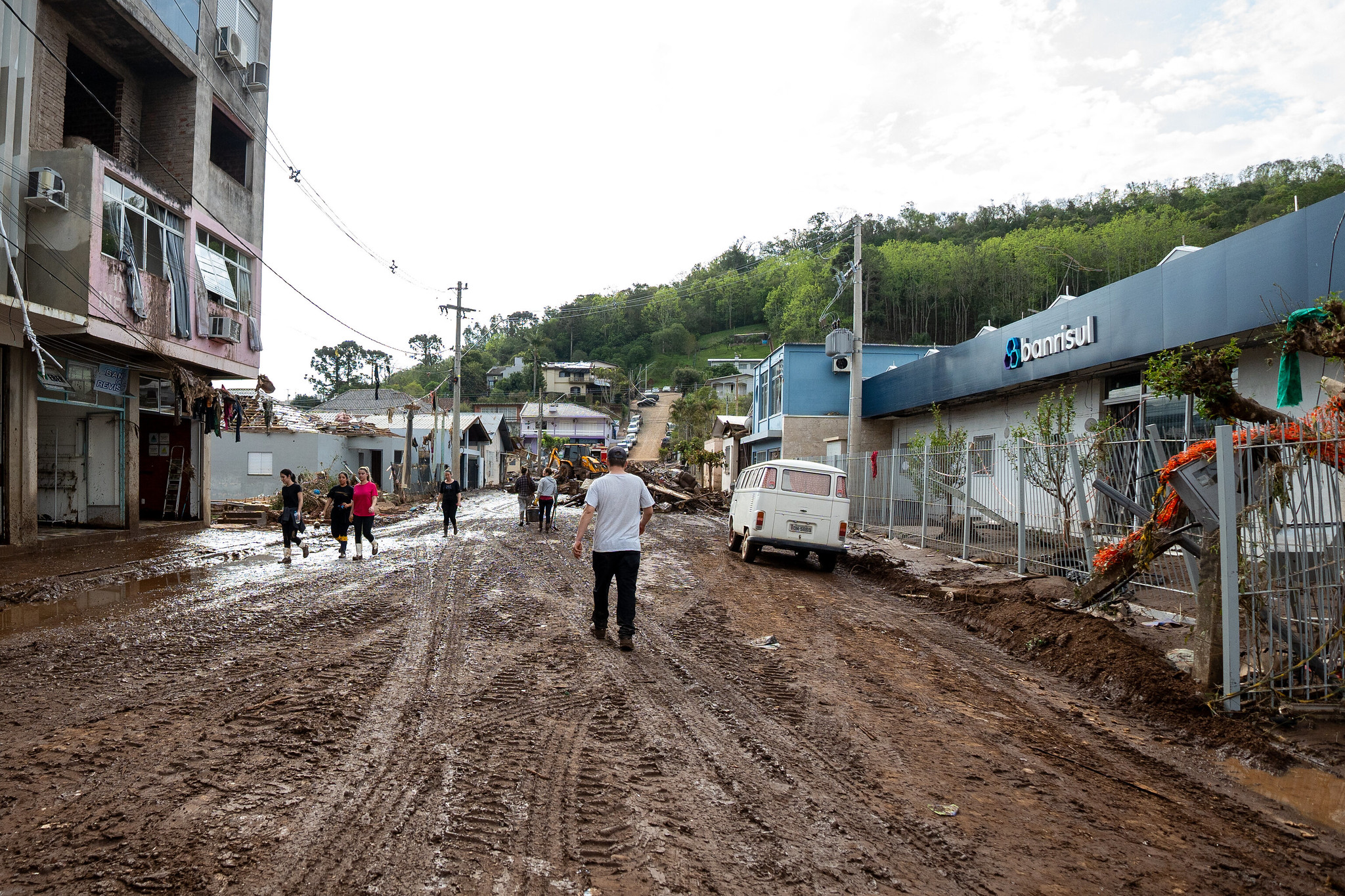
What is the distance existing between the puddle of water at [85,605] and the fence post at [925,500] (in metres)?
12.9

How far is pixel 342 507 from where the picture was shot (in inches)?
591

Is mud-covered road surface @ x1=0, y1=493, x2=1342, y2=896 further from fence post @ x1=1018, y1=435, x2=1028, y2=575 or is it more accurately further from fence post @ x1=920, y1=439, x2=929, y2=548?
fence post @ x1=920, y1=439, x2=929, y2=548

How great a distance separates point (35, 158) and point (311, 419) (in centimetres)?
2472

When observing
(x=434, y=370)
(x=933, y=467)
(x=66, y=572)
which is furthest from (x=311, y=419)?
(x=434, y=370)

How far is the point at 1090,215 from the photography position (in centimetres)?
3888

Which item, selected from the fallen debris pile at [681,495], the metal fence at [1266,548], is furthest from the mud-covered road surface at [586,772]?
the fallen debris pile at [681,495]

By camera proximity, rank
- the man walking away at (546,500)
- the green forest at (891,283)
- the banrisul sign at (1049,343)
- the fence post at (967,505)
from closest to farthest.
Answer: the fence post at (967,505) → the banrisul sign at (1049,343) → the man walking away at (546,500) → the green forest at (891,283)

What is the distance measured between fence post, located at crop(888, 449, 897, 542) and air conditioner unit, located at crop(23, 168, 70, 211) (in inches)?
705

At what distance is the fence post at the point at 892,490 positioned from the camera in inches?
696

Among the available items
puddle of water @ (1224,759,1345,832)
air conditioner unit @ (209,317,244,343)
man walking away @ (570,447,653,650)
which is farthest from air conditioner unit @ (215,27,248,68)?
puddle of water @ (1224,759,1345,832)

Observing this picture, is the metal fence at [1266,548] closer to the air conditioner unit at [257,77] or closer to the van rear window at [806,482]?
the van rear window at [806,482]

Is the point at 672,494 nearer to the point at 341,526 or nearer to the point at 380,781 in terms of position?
the point at 341,526

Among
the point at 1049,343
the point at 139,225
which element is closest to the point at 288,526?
the point at 139,225

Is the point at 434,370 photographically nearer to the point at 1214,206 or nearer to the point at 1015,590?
the point at 1214,206
